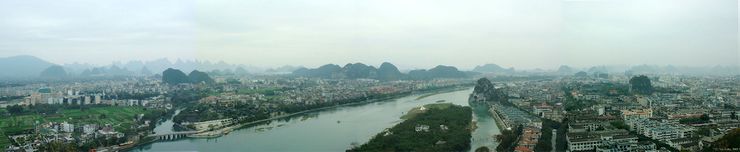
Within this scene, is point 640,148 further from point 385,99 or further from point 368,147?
point 385,99

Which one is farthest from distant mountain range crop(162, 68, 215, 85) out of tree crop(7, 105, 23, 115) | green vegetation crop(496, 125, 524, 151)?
green vegetation crop(496, 125, 524, 151)

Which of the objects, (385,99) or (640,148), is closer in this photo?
(640,148)

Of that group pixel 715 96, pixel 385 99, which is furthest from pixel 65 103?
pixel 715 96

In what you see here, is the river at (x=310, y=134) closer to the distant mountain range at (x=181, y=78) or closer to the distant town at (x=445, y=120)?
the distant town at (x=445, y=120)

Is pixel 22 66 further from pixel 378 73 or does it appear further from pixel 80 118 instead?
pixel 80 118

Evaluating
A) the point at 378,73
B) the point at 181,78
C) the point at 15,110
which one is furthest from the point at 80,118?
the point at 378,73

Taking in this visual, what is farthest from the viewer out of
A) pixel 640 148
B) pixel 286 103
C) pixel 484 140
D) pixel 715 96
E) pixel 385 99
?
pixel 385 99
